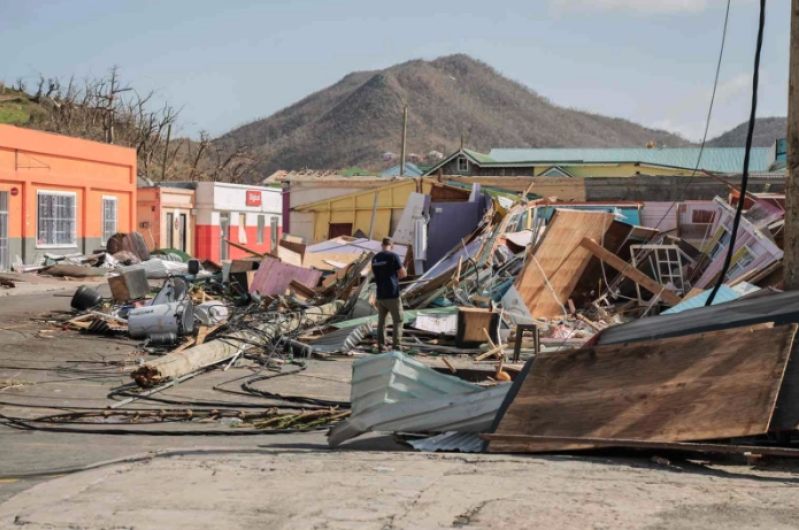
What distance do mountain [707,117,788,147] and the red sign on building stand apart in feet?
321

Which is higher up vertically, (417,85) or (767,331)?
(417,85)

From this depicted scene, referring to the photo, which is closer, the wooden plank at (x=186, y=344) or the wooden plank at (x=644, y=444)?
the wooden plank at (x=644, y=444)

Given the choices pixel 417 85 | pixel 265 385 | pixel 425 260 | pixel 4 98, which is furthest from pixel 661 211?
pixel 417 85

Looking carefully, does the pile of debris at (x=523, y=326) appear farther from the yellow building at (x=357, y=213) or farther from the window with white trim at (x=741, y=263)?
the yellow building at (x=357, y=213)

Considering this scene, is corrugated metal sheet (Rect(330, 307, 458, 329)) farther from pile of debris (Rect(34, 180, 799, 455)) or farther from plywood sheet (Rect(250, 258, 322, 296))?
plywood sheet (Rect(250, 258, 322, 296))

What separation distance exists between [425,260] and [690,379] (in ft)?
62.8

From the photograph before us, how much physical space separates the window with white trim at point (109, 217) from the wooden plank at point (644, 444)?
33.4m

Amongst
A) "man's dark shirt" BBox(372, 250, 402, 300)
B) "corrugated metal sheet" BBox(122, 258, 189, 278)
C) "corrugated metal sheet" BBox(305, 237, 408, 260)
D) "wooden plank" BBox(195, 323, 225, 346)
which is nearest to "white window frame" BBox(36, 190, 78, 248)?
"corrugated metal sheet" BBox(122, 258, 189, 278)

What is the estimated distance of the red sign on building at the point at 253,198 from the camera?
1886 inches

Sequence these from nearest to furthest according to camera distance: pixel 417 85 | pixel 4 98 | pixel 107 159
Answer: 1. pixel 107 159
2. pixel 4 98
3. pixel 417 85

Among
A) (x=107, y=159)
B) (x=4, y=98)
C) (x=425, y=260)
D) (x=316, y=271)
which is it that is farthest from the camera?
(x=4, y=98)

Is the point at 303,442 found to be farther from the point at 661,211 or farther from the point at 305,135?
the point at 305,135

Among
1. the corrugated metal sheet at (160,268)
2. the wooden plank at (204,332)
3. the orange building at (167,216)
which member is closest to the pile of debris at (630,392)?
the wooden plank at (204,332)

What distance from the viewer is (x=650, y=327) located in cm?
868
